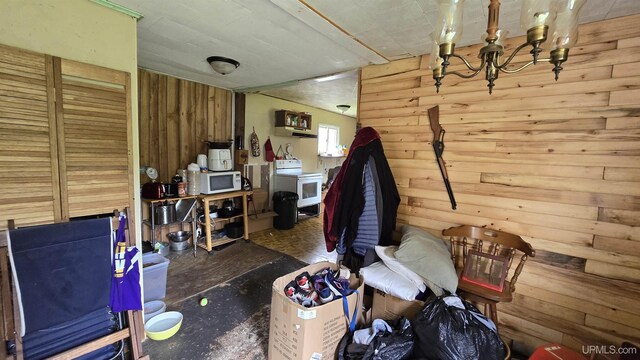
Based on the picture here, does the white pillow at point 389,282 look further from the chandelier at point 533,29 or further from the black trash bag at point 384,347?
the chandelier at point 533,29

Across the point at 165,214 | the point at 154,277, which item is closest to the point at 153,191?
the point at 165,214

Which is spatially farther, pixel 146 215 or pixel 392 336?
pixel 146 215

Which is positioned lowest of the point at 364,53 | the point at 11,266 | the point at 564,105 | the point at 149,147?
the point at 11,266

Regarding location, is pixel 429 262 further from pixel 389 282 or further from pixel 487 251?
pixel 487 251

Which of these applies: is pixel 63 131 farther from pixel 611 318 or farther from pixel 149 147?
pixel 611 318

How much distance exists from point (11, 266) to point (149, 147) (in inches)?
95.9

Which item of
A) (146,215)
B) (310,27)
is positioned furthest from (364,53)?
(146,215)

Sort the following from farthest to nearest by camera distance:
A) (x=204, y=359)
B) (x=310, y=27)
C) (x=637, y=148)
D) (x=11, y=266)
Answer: (x=310, y=27) < (x=204, y=359) < (x=637, y=148) < (x=11, y=266)

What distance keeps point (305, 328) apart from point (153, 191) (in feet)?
8.71

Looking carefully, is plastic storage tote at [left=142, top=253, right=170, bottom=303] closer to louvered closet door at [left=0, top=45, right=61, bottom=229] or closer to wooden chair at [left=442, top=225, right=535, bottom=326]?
louvered closet door at [left=0, top=45, right=61, bottom=229]

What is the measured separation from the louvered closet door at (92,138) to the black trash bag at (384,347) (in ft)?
5.76

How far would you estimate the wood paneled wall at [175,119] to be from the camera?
131 inches

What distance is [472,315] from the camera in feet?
4.97

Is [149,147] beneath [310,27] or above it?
beneath
